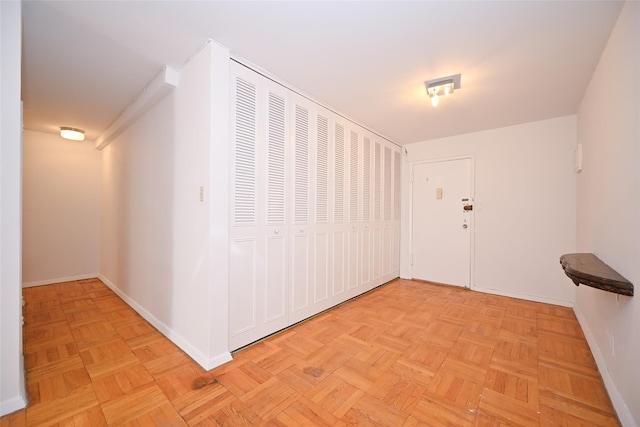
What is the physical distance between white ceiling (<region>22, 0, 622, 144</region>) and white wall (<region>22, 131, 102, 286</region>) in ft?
5.65

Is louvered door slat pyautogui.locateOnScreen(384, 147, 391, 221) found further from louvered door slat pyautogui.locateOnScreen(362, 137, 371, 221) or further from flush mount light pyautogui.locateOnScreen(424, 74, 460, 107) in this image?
flush mount light pyautogui.locateOnScreen(424, 74, 460, 107)

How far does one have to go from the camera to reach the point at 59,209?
4.25m

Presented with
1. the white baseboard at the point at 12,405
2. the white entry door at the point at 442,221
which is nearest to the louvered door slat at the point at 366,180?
the white entry door at the point at 442,221

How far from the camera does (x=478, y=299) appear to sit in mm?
3502

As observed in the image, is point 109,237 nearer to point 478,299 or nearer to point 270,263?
point 270,263

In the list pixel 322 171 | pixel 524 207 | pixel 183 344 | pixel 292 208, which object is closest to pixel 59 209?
pixel 183 344

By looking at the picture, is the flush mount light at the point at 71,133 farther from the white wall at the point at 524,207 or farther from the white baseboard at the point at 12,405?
the white wall at the point at 524,207

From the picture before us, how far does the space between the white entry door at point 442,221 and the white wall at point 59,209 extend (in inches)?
225

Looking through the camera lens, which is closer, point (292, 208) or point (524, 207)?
point (292, 208)

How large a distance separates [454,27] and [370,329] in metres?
2.61

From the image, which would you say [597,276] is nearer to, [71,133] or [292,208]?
[292,208]

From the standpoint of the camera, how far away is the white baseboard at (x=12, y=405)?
4.66ft

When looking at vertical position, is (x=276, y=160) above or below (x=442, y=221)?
above

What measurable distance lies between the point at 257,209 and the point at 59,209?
428cm
